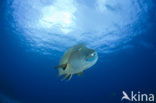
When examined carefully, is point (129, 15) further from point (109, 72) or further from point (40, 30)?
point (109, 72)

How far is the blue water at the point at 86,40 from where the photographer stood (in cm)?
1335

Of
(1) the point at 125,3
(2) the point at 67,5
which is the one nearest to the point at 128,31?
(1) the point at 125,3

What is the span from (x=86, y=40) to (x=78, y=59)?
1688 centimetres

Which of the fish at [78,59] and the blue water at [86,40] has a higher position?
the blue water at [86,40]

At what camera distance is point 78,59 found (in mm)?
1025

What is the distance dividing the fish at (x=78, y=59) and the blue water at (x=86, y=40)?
11843 millimetres

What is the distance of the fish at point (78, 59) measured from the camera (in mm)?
975

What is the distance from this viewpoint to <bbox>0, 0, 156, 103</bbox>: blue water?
43.8 feet

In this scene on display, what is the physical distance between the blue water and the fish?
38.9 feet

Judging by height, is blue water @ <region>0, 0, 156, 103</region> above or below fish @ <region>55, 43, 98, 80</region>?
above

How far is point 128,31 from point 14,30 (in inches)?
471

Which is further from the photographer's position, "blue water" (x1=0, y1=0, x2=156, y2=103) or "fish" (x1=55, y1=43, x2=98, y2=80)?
"blue water" (x1=0, y1=0, x2=156, y2=103)

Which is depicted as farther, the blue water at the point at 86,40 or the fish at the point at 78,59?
the blue water at the point at 86,40

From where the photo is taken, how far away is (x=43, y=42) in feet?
66.5
